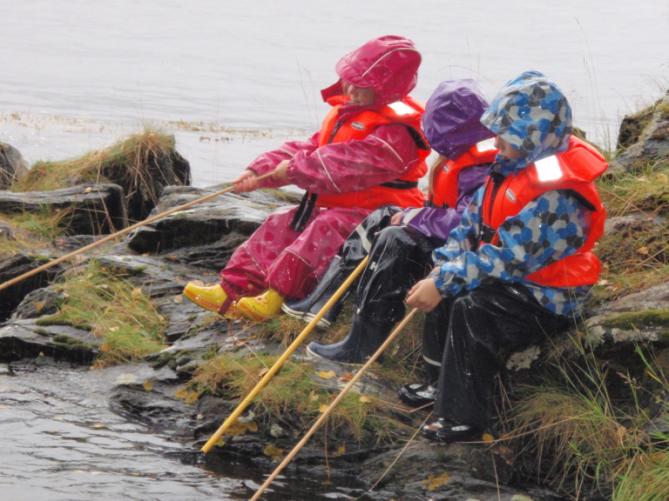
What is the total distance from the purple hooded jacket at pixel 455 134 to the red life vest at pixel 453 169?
3cm

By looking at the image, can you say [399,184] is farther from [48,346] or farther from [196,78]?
[196,78]

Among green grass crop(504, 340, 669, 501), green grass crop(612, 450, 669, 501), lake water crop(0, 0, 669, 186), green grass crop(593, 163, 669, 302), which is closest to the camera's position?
green grass crop(612, 450, 669, 501)

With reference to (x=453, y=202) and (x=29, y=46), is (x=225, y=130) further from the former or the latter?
(x=453, y=202)

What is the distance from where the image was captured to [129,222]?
1089 centimetres

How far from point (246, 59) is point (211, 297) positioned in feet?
74.1

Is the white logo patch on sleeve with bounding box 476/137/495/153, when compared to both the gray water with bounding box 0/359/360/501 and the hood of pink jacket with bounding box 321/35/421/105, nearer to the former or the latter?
the hood of pink jacket with bounding box 321/35/421/105

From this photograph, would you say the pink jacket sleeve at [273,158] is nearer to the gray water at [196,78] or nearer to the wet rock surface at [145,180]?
the gray water at [196,78]

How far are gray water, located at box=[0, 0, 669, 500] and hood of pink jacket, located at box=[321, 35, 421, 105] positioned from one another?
5.91ft

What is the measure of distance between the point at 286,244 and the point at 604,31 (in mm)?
28611

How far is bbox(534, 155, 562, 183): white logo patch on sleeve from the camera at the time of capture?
19.2 feet

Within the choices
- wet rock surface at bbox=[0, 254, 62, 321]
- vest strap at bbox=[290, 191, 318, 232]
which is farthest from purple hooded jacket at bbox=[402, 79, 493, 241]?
wet rock surface at bbox=[0, 254, 62, 321]

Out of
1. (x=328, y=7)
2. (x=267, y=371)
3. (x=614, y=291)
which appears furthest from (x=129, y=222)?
(x=328, y=7)

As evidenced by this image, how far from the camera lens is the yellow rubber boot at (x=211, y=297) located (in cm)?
743

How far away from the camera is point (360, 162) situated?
7039 mm
